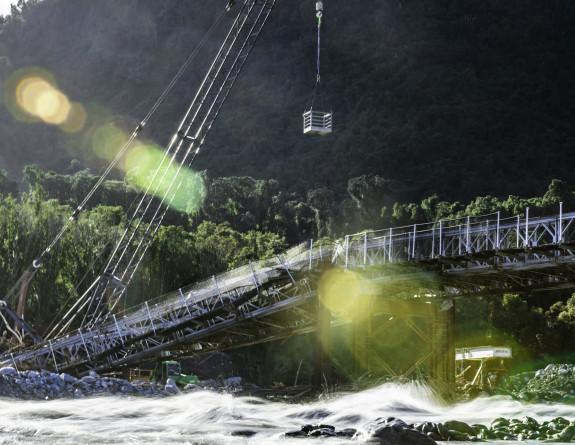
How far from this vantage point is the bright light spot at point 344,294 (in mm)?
42406

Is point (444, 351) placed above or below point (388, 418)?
below

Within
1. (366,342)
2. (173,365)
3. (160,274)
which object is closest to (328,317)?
(366,342)

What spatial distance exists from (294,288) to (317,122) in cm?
1151

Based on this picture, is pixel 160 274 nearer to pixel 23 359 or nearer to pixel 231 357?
pixel 231 357

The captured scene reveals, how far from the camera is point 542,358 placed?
67.6m

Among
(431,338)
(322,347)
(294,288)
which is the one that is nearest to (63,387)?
(294,288)

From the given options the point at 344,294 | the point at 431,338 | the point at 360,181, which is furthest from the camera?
the point at 360,181

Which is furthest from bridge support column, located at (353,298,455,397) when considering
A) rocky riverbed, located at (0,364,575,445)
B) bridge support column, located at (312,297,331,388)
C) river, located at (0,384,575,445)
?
rocky riverbed, located at (0,364,575,445)

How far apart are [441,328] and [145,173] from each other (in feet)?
293

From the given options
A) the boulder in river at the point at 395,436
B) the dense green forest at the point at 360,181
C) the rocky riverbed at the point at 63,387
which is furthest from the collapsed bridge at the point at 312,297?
the dense green forest at the point at 360,181

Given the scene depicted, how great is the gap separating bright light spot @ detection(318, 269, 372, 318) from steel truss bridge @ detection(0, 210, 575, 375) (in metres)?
0.39

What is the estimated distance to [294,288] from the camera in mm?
43500

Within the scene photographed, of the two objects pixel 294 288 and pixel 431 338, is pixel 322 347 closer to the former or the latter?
pixel 294 288

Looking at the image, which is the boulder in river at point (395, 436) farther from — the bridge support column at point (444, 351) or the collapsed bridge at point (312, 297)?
the bridge support column at point (444, 351)
